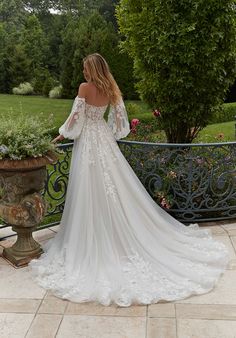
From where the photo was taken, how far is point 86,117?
3.66 metres

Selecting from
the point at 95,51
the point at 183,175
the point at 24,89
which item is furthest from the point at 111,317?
the point at 24,89

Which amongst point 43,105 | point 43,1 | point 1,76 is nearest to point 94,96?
point 43,105

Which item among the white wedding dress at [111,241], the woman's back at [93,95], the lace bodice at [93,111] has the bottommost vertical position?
the white wedding dress at [111,241]

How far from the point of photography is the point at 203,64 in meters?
4.43

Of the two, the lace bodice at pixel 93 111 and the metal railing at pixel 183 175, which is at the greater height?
the lace bodice at pixel 93 111

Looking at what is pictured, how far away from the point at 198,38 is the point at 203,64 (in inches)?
10.5

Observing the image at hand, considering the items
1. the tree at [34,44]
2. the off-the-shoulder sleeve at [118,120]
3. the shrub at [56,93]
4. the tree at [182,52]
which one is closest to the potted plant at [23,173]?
the off-the-shoulder sleeve at [118,120]

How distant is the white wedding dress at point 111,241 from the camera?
10.5 ft

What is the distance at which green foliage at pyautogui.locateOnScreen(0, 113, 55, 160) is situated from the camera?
3.28 m

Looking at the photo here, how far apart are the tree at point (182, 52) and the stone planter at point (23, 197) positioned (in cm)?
174

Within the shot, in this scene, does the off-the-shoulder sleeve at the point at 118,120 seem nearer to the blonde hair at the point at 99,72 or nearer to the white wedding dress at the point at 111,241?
the white wedding dress at the point at 111,241

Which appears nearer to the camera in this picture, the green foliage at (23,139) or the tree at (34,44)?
the green foliage at (23,139)

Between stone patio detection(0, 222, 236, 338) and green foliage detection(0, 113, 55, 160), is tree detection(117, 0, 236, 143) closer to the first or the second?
green foliage detection(0, 113, 55, 160)

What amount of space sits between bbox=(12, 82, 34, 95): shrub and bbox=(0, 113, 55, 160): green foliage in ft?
57.1
